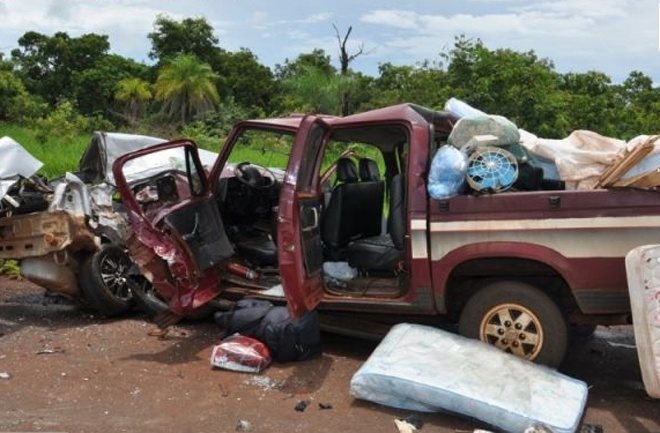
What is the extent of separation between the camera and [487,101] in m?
19.0

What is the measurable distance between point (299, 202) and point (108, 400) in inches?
75.1

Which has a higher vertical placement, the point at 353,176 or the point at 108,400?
the point at 353,176

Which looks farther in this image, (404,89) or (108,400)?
(404,89)

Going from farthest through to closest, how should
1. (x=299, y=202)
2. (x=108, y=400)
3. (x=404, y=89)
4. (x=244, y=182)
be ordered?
(x=404, y=89) → (x=244, y=182) → (x=299, y=202) → (x=108, y=400)

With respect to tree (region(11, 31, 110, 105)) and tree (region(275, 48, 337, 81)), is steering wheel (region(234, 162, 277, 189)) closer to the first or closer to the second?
tree (region(275, 48, 337, 81))

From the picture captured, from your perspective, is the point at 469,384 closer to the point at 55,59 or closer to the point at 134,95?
the point at 134,95

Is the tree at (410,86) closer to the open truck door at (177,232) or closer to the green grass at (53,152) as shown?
the green grass at (53,152)

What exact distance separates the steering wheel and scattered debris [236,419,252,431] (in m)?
2.70

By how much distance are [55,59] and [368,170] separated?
125 ft

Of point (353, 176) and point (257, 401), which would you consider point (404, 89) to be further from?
point (257, 401)

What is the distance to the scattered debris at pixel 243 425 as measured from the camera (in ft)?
14.5

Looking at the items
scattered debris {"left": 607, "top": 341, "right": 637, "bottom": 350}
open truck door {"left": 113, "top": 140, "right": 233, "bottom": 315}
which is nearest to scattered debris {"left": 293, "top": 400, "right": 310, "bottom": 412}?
open truck door {"left": 113, "top": 140, "right": 233, "bottom": 315}

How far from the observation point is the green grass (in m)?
14.7

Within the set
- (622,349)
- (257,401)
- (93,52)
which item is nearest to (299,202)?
(257,401)
